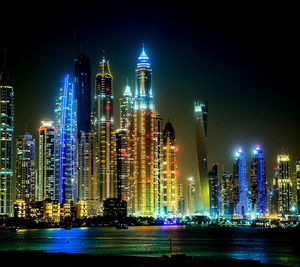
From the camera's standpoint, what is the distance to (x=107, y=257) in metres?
70.4

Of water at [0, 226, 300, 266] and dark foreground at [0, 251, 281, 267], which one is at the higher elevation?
dark foreground at [0, 251, 281, 267]

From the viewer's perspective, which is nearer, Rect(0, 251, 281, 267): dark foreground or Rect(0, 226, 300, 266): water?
Rect(0, 251, 281, 267): dark foreground

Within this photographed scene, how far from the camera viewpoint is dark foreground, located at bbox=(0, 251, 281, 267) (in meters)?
58.8

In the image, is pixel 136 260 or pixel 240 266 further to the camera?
pixel 136 260

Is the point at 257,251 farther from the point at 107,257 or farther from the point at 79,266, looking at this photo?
the point at 79,266

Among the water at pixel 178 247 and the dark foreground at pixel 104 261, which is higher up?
the dark foreground at pixel 104 261

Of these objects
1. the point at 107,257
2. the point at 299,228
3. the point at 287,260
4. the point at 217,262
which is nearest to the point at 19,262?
the point at 107,257

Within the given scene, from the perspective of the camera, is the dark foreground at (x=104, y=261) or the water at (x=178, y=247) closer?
the dark foreground at (x=104, y=261)

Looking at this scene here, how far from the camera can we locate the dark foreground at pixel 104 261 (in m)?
58.8

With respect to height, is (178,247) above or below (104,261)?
below

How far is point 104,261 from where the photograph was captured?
66688mm

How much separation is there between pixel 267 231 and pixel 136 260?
116 metres

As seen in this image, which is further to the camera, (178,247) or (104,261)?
(178,247)

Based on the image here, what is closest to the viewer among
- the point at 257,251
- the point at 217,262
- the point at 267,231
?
the point at 217,262
